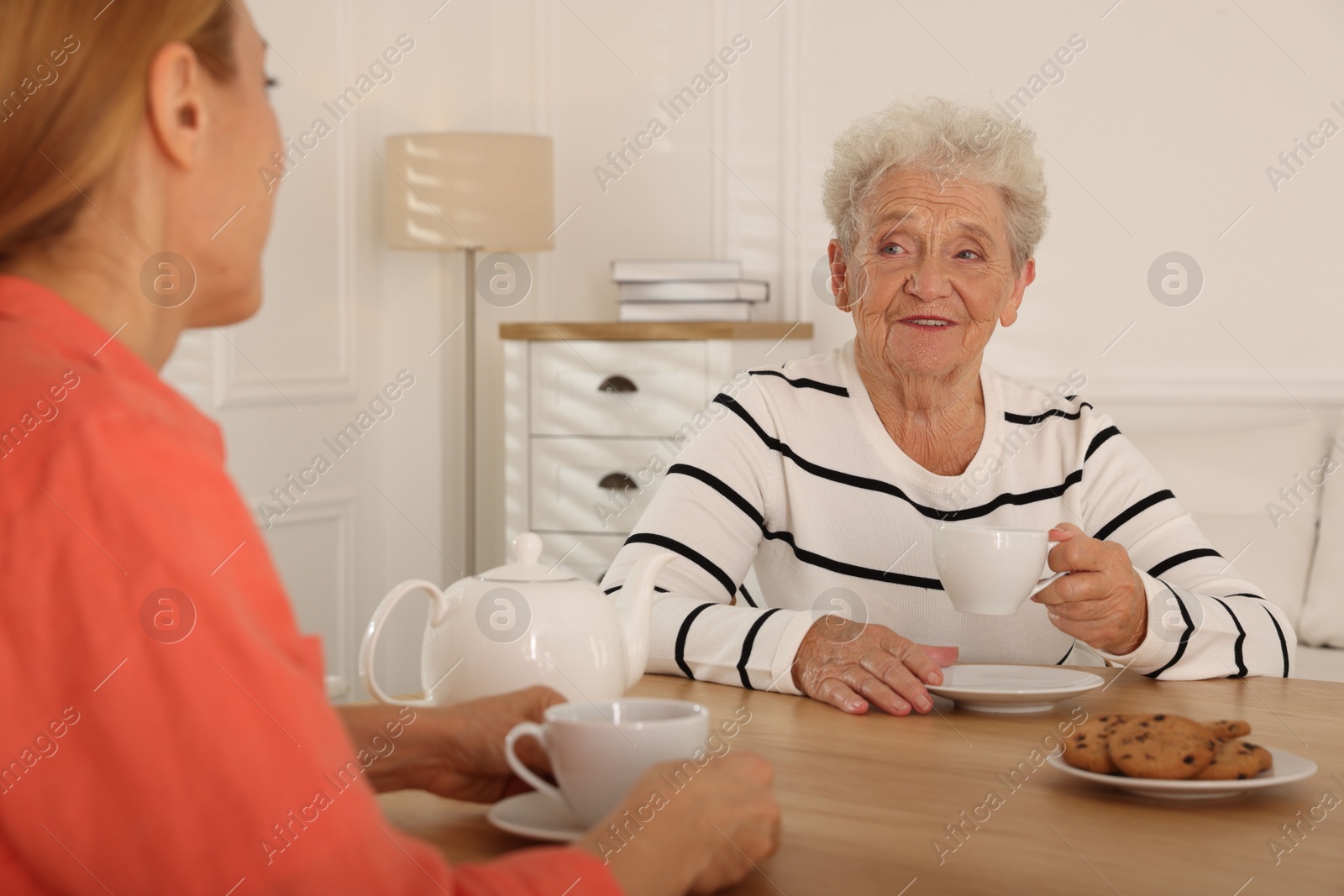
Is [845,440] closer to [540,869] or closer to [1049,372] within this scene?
[540,869]

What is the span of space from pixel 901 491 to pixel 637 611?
795 mm

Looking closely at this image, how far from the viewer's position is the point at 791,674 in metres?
1.30

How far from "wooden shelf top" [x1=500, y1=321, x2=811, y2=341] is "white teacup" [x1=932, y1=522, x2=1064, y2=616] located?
2.12 meters

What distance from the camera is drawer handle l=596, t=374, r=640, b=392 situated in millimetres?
3405

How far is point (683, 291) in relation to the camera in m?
3.49

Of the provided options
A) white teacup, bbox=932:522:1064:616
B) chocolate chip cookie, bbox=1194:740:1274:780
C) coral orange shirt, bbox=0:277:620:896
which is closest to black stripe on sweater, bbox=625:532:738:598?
white teacup, bbox=932:522:1064:616

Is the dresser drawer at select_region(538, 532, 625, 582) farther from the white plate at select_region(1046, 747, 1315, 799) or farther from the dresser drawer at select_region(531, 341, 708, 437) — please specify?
the white plate at select_region(1046, 747, 1315, 799)

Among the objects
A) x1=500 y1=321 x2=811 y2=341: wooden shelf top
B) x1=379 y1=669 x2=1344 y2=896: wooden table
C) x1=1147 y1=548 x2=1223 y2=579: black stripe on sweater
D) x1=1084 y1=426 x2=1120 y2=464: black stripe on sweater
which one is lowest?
x1=379 y1=669 x2=1344 y2=896: wooden table

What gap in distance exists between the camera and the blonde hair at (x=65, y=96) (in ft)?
1.91

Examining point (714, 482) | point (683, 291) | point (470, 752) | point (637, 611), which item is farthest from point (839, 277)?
point (683, 291)

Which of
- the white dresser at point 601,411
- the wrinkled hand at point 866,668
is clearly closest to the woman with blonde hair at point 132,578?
the wrinkled hand at point 866,668

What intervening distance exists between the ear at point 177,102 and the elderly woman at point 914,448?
97cm

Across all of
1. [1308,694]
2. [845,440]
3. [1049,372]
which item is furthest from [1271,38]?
[1308,694]

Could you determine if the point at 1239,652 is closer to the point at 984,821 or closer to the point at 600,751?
the point at 984,821
